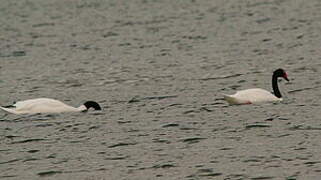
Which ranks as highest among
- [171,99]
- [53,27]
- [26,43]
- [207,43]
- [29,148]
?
[53,27]

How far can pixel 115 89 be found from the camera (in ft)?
85.8

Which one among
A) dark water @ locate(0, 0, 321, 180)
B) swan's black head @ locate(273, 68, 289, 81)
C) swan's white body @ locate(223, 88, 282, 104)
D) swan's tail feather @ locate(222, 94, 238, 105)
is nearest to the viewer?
dark water @ locate(0, 0, 321, 180)

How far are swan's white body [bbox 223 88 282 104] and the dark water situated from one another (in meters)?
0.31

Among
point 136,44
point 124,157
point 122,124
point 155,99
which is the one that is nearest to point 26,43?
point 136,44

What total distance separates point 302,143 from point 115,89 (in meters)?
8.55

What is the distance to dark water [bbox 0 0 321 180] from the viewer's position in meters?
17.5

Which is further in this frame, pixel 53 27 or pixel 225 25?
pixel 53 27

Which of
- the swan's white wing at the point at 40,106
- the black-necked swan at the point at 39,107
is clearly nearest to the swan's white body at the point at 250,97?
the black-necked swan at the point at 39,107

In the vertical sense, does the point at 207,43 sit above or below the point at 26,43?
below

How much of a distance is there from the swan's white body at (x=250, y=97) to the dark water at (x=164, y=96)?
1.00 ft

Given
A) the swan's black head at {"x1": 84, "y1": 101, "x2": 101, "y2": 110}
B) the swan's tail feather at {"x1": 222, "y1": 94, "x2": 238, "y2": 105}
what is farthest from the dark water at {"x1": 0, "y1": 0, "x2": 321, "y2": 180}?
the swan's black head at {"x1": 84, "y1": 101, "x2": 101, "y2": 110}

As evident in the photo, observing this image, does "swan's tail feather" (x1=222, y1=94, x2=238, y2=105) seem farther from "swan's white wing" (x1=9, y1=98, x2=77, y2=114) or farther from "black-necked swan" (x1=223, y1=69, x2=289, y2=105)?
"swan's white wing" (x1=9, y1=98, x2=77, y2=114)

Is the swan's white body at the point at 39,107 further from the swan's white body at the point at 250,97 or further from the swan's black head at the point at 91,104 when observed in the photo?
the swan's white body at the point at 250,97

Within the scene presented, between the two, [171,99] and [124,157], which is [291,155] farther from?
[171,99]
